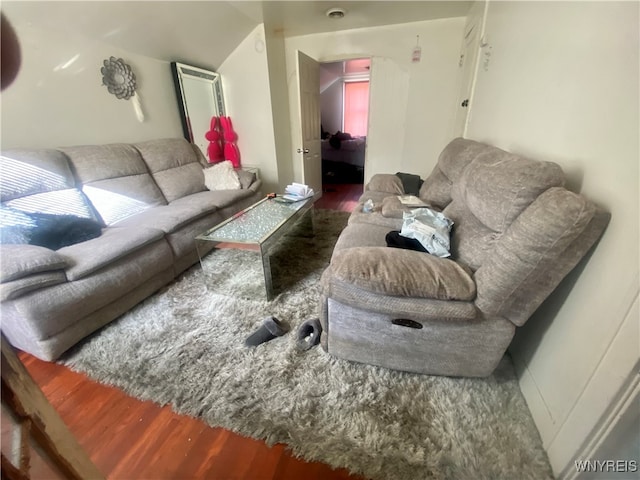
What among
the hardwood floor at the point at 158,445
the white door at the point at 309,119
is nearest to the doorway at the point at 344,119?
the white door at the point at 309,119

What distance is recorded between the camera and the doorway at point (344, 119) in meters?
5.09

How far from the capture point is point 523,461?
3.15ft

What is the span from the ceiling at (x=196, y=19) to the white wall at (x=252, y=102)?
125mm

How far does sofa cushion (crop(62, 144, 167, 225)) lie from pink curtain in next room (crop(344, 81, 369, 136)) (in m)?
5.12

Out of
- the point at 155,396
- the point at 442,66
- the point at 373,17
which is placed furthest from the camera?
the point at 442,66

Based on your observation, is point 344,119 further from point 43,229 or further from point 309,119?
point 43,229

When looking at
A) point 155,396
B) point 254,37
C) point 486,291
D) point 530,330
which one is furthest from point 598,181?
point 254,37

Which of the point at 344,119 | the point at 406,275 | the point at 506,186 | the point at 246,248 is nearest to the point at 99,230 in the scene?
the point at 246,248

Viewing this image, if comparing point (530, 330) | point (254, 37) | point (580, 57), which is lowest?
point (530, 330)

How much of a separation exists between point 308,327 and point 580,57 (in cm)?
171

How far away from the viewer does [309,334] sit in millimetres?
1519

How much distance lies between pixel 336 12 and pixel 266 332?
318 centimetres

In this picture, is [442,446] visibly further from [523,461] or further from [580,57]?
[580,57]

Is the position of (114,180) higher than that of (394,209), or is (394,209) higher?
(114,180)
